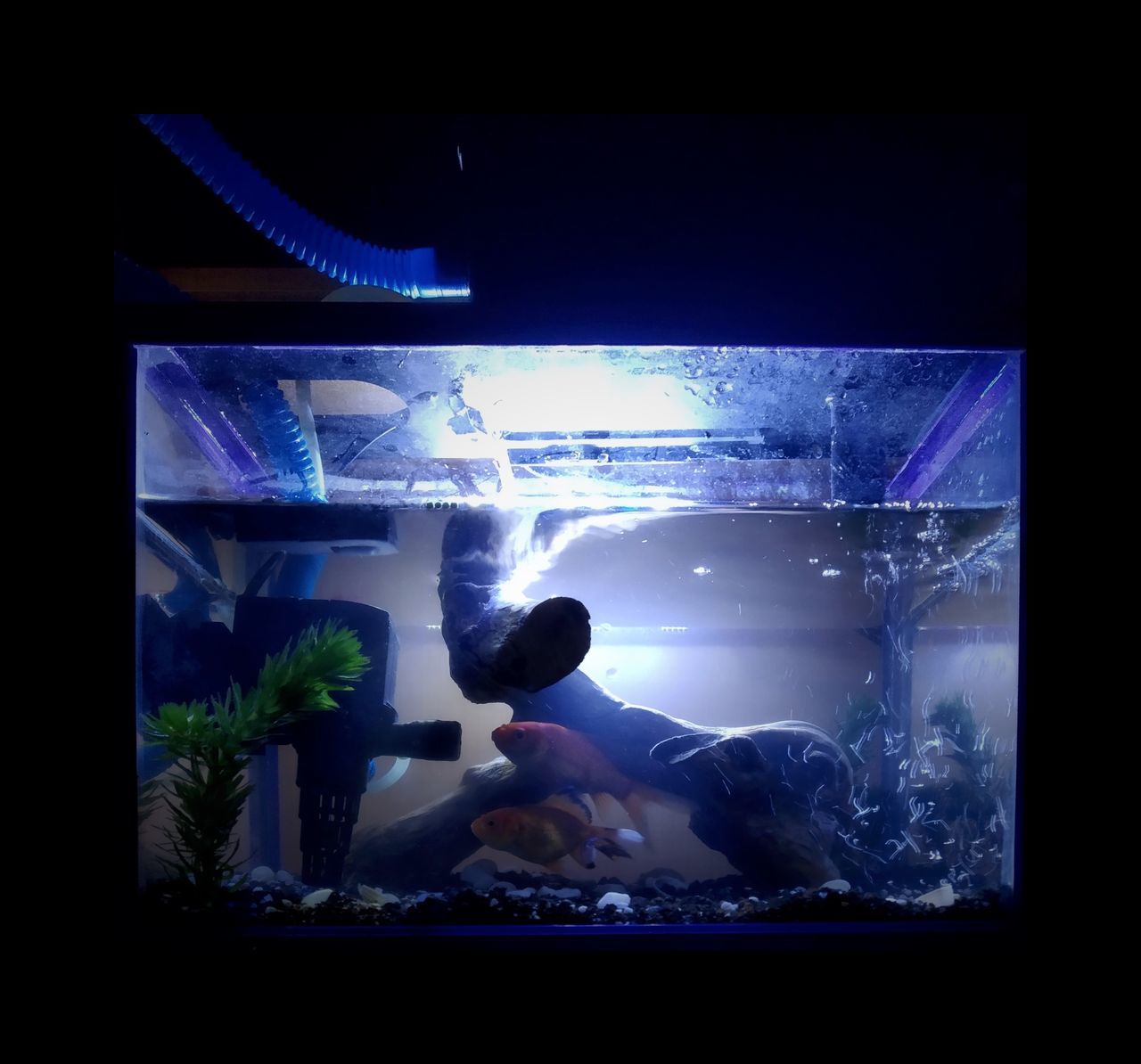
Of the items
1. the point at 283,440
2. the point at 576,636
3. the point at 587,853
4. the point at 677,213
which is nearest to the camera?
the point at 677,213

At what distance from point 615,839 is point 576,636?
80 cm

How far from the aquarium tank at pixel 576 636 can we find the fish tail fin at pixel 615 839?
0.04 feet

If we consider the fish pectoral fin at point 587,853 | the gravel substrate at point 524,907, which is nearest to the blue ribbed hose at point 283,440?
the gravel substrate at point 524,907

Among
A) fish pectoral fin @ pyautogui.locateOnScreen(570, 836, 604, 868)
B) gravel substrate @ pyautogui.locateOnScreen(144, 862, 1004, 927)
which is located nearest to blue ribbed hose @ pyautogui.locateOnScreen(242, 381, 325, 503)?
gravel substrate @ pyautogui.locateOnScreen(144, 862, 1004, 927)

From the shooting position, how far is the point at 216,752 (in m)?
1.58

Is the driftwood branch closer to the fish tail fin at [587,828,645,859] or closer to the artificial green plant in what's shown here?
the fish tail fin at [587,828,645,859]

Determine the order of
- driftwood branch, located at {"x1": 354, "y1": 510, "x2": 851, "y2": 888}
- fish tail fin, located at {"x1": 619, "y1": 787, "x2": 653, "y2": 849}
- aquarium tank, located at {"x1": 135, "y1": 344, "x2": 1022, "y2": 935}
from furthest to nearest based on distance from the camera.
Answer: fish tail fin, located at {"x1": 619, "y1": 787, "x2": 653, "y2": 849} → driftwood branch, located at {"x1": 354, "y1": 510, "x2": 851, "y2": 888} → aquarium tank, located at {"x1": 135, "y1": 344, "x2": 1022, "y2": 935}

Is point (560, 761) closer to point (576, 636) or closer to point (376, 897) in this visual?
point (576, 636)

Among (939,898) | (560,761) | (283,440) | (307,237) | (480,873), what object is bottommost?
(480,873)

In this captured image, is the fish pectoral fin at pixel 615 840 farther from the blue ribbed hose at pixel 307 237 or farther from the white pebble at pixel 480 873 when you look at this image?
the blue ribbed hose at pixel 307 237

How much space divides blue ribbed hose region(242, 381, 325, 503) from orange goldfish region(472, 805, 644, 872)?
1.54 metres

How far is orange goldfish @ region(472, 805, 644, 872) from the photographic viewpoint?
204cm

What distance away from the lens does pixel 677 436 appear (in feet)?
7.77

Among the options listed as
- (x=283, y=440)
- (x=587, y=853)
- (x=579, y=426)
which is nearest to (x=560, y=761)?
(x=587, y=853)
